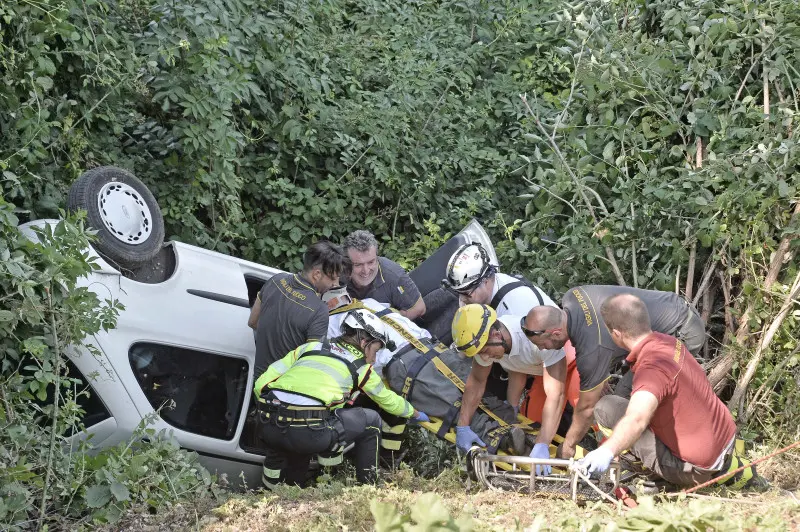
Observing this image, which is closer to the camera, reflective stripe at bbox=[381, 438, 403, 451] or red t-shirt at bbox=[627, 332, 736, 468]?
red t-shirt at bbox=[627, 332, 736, 468]

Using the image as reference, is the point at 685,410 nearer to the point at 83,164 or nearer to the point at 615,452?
the point at 615,452

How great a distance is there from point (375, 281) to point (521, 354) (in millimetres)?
1759

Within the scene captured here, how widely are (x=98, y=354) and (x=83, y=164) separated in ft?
9.18

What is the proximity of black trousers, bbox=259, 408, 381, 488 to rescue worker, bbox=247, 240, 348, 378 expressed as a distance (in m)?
0.59

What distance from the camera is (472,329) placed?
5.88 metres

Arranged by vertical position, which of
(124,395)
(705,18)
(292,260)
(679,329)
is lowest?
(292,260)

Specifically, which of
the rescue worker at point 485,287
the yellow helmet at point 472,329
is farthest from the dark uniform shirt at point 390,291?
the yellow helmet at point 472,329

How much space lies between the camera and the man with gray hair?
290 inches

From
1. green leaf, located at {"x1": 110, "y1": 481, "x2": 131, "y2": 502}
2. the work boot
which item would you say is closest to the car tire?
green leaf, located at {"x1": 110, "y1": 481, "x2": 131, "y2": 502}

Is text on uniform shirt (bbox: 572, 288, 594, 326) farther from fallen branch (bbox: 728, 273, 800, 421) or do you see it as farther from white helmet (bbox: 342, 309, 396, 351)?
fallen branch (bbox: 728, 273, 800, 421)

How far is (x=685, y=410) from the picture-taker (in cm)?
524

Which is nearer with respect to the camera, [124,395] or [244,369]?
[124,395]

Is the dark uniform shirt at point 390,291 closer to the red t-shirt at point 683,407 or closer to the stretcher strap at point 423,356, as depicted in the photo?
the stretcher strap at point 423,356

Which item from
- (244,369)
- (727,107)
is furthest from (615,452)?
(727,107)
